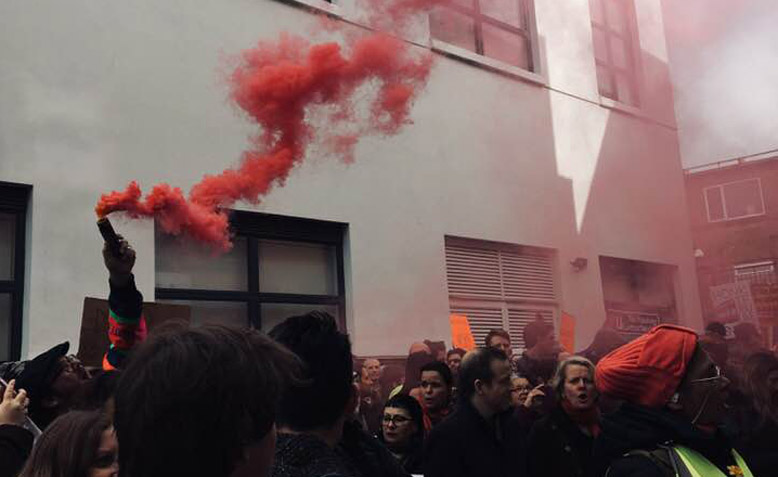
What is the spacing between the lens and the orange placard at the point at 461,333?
9266 mm

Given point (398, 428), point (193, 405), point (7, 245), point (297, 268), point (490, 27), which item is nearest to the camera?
point (193, 405)

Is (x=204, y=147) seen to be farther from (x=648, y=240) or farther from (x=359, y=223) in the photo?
(x=648, y=240)

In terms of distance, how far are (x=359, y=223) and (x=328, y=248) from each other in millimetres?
457

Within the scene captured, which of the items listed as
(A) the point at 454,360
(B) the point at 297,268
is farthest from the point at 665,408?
(B) the point at 297,268

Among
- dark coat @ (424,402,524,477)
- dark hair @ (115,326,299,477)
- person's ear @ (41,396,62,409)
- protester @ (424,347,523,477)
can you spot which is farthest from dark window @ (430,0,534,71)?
dark hair @ (115,326,299,477)

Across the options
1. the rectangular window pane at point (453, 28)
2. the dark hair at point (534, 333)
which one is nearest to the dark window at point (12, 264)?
the dark hair at point (534, 333)

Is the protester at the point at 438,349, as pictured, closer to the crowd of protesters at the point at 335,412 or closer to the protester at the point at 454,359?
the protester at the point at 454,359

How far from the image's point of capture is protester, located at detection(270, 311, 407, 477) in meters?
2.05

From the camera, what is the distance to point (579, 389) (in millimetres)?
4598

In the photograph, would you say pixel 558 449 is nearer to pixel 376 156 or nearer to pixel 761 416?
pixel 761 416

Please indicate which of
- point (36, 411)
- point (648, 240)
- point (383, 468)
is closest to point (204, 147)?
point (36, 411)

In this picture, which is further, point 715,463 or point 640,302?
point 640,302

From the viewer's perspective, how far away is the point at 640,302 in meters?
12.9

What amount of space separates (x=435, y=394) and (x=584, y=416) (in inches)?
49.5
